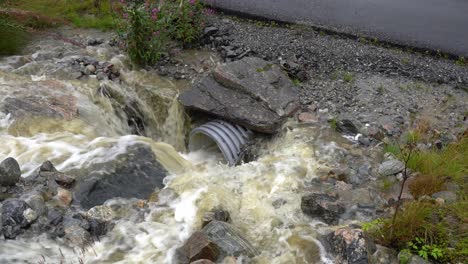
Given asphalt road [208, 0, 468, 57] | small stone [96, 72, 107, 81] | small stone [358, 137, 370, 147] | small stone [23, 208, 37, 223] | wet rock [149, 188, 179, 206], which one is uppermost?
asphalt road [208, 0, 468, 57]

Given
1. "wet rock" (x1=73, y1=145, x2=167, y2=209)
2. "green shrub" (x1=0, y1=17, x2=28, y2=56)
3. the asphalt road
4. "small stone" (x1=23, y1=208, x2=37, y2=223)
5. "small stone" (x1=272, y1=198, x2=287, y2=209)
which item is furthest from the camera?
the asphalt road

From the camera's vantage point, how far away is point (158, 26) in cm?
852

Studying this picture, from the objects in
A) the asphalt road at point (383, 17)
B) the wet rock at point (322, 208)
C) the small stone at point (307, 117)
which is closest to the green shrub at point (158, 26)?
the asphalt road at point (383, 17)

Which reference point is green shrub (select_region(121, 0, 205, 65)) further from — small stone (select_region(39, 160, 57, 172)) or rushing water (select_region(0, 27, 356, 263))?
small stone (select_region(39, 160, 57, 172))

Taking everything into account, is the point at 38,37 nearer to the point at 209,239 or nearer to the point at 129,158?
the point at 129,158

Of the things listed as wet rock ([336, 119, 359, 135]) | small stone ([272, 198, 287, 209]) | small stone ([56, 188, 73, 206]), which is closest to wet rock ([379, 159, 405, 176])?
wet rock ([336, 119, 359, 135])

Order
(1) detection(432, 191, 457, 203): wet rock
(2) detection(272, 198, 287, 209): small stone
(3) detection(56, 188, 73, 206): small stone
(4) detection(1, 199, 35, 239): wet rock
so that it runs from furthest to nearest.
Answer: (2) detection(272, 198, 287, 209): small stone → (1) detection(432, 191, 457, 203): wet rock → (3) detection(56, 188, 73, 206): small stone → (4) detection(1, 199, 35, 239): wet rock

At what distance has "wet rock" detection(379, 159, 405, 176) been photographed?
6.00 m

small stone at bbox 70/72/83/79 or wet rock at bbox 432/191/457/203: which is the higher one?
small stone at bbox 70/72/83/79

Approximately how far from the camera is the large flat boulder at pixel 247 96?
23.5 ft

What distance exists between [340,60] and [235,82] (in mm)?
2416

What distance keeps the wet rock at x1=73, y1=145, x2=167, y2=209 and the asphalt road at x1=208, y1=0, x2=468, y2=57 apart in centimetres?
545

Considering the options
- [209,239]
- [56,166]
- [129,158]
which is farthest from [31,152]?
[209,239]

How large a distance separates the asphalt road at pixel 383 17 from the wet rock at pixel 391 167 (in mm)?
4465
